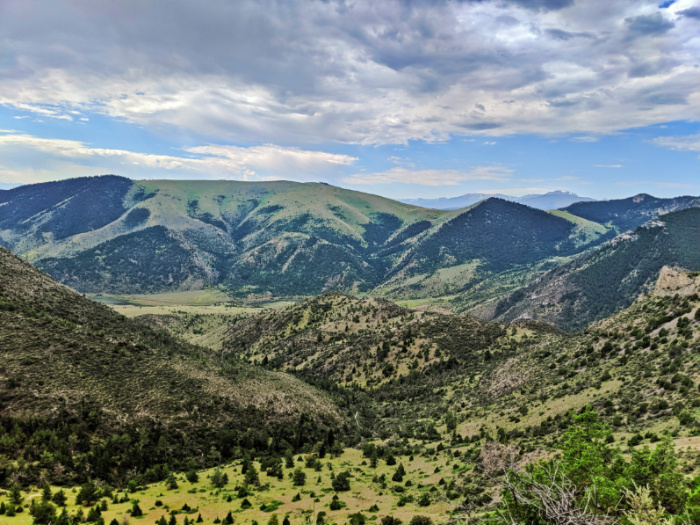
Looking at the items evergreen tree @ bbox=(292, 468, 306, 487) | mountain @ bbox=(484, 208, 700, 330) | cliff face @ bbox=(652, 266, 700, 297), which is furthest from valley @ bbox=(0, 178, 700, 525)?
mountain @ bbox=(484, 208, 700, 330)

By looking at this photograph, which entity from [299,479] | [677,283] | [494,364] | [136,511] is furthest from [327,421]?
[677,283]

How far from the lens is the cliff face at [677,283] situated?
6062cm

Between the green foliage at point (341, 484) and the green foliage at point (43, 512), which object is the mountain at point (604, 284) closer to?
the green foliage at point (341, 484)

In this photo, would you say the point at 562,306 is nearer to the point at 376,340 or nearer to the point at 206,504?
the point at 376,340

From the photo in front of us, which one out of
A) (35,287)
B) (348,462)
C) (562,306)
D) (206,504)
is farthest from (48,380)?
(562,306)

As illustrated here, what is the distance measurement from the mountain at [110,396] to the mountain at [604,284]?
140 m

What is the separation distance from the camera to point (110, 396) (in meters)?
46.8

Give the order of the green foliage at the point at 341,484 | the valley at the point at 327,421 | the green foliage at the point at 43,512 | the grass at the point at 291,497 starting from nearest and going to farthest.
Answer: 1. the green foliage at the point at 43,512
2. the valley at the point at 327,421
3. the grass at the point at 291,497
4. the green foliage at the point at 341,484

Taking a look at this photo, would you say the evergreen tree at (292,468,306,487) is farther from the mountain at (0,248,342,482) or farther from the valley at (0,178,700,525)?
the mountain at (0,248,342,482)

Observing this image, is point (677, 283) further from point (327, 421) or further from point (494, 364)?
point (327, 421)

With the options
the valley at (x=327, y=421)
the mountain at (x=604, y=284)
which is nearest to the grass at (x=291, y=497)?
the valley at (x=327, y=421)

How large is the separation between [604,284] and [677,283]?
420ft

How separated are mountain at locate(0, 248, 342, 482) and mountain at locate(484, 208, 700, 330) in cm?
13957

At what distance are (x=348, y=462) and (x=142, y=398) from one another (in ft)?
92.4
